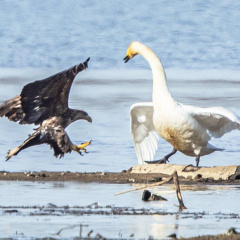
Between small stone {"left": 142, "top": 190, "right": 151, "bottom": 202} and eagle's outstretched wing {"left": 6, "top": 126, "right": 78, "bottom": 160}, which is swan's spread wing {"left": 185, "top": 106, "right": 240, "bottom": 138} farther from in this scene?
small stone {"left": 142, "top": 190, "right": 151, "bottom": 202}

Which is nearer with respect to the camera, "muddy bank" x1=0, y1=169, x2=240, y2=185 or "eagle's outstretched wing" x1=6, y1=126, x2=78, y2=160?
"muddy bank" x1=0, y1=169, x2=240, y2=185

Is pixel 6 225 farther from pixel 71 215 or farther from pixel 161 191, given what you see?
pixel 161 191

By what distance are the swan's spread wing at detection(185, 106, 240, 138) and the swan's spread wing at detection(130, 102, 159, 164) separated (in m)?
1.56

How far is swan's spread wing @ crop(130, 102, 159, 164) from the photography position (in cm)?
2014

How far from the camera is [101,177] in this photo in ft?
57.3

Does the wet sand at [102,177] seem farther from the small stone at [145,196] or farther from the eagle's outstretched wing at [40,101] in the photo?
the small stone at [145,196]

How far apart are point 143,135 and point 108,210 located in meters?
7.45

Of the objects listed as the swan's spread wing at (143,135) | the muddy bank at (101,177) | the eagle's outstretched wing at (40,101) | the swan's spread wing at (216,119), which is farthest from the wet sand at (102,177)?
the swan's spread wing at (143,135)

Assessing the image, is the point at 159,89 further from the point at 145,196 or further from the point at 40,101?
the point at 145,196

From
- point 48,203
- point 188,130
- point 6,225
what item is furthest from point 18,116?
point 6,225

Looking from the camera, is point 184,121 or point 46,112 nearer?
point 184,121

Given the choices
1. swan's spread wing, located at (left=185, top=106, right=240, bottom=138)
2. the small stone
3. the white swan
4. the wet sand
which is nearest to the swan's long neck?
the white swan

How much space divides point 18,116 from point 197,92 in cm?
1081

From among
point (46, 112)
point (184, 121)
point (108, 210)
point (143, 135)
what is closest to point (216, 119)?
point (184, 121)
